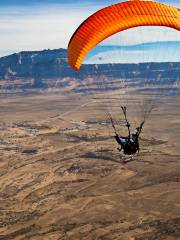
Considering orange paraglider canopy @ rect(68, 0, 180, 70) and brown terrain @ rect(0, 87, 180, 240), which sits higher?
orange paraglider canopy @ rect(68, 0, 180, 70)

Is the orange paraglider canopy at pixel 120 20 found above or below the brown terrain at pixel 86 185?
above

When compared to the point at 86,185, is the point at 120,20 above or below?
above

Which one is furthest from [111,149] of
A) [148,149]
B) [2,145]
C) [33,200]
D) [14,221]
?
[14,221]

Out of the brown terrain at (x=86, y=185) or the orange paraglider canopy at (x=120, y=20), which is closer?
the orange paraglider canopy at (x=120, y=20)

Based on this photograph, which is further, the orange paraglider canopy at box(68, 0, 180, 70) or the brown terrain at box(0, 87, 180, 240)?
the brown terrain at box(0, 87, 180, 240)
